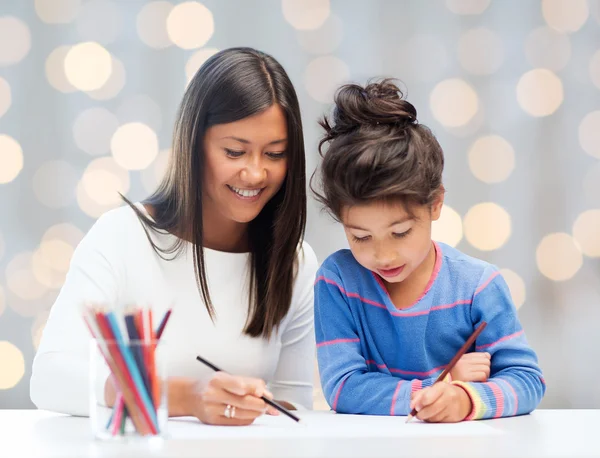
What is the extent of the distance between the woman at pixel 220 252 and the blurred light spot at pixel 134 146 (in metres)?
0.64

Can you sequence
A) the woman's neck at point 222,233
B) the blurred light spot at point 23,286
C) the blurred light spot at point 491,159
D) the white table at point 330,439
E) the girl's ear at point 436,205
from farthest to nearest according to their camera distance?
the blurred light spot at point 491,159 < the blurred light spot at point 23,286 < the woman's neck at point 222,233 < the girl's ear at point 436,205 < the white table at point 330,439

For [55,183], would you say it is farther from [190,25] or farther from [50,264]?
[190,25]

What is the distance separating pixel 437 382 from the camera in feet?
3.24

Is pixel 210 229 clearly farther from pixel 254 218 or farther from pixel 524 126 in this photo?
pixel 524 126

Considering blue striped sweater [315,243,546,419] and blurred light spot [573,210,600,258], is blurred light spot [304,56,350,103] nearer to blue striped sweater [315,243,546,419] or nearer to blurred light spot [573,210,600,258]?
blurred light spot [573,210,600,258]

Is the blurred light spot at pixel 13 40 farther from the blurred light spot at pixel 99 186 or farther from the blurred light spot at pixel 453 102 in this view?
the blurred light spot at pixel 453 102

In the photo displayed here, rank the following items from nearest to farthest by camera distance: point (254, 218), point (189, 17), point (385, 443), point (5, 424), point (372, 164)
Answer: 1. point (385, 443)
2. point (5, 424)
3. point (372, 164)
4. point (254, 218)
5. point (189, 17)

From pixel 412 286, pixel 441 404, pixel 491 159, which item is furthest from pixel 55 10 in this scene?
pixel 441 404

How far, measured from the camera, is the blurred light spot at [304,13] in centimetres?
204

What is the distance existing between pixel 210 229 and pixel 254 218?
79 millimetres

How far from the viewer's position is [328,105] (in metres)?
1.99

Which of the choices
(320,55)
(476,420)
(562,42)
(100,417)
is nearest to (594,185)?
(562,42)

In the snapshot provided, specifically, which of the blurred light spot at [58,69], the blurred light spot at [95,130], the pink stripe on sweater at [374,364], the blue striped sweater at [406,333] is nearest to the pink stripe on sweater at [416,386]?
the blue striped sweater at [406,333]

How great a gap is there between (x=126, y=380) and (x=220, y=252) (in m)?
0.58
